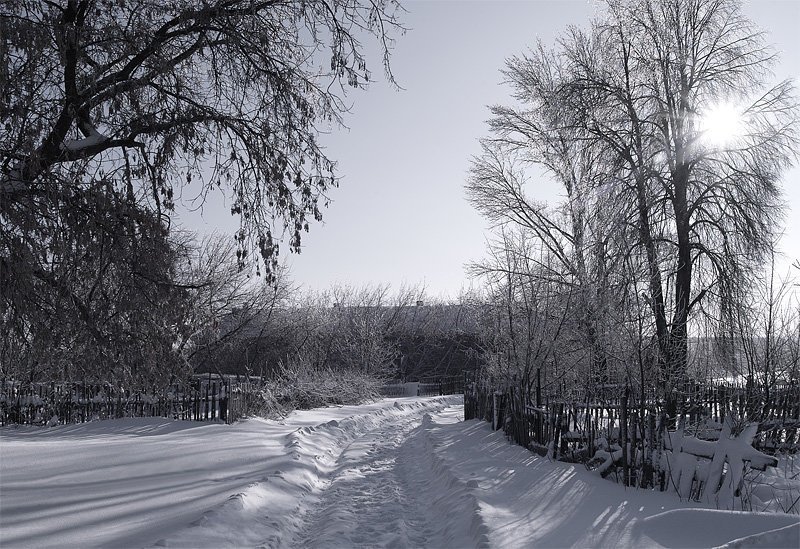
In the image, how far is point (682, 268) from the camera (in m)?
15.6

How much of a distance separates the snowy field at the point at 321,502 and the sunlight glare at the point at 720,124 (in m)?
10.2

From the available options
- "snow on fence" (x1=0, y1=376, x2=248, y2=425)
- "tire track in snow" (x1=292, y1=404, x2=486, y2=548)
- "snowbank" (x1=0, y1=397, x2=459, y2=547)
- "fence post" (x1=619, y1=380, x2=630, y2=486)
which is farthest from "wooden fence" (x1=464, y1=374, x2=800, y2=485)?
"snow on fence" (x1=0, y1=376, x2=248, y2=425)

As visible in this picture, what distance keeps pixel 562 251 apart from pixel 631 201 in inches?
222

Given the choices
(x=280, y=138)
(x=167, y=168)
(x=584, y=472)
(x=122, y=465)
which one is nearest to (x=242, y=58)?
(x=280, y=138)

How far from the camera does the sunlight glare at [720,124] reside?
16.0 metres

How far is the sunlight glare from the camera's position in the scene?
1599 centimetres

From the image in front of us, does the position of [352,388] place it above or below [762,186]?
below

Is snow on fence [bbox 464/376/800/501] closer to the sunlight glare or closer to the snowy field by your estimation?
the snowy field

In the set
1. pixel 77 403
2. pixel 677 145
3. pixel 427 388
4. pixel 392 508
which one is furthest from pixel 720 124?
pixel 427 388

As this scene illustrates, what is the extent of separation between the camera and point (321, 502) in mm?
7668

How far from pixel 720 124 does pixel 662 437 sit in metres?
11.4

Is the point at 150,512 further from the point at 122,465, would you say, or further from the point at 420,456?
the point at 420,456

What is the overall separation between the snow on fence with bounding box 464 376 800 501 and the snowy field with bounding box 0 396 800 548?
0.37 metres

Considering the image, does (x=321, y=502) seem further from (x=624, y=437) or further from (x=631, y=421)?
(x=631, y=421)
